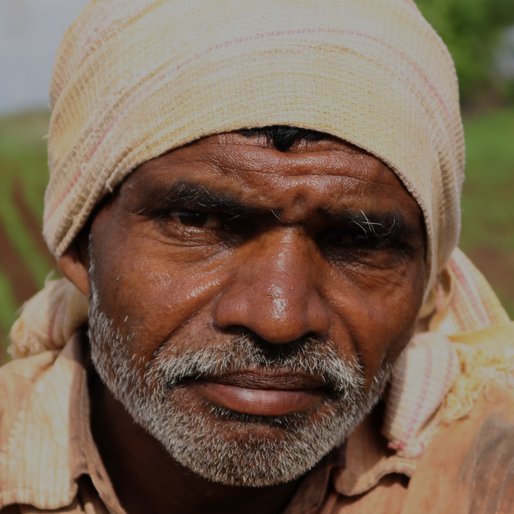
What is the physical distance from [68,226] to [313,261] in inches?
31.7

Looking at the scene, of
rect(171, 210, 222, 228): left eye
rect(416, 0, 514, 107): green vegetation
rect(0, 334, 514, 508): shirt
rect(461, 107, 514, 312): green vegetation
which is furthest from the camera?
rect(416, 0, 514, 107): green vegetation

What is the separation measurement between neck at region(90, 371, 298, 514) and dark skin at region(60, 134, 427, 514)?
409 millimetres

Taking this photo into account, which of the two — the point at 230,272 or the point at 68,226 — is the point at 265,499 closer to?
the point at 230,272

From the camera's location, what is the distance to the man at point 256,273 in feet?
7.68

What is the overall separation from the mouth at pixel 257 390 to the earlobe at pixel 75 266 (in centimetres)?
63

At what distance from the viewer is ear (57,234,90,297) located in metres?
2.81

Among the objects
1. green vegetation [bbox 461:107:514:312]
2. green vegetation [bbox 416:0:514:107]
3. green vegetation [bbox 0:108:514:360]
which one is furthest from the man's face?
green vegetation [bbox 416:0:514:107]

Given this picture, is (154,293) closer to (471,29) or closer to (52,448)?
(52,448)

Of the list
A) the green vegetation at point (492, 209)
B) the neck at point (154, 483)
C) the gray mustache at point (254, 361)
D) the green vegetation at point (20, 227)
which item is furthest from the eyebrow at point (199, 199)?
the green vegetation at point (492, 209)

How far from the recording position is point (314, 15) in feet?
8.24

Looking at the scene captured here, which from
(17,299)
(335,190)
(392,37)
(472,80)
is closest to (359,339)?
(335,190)

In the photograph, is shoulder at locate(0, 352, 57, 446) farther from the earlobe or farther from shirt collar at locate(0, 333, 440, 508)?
the earlobe

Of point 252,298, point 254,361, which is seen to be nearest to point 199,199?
point 252,298

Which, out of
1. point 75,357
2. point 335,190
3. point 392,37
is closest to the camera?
point 335,190
